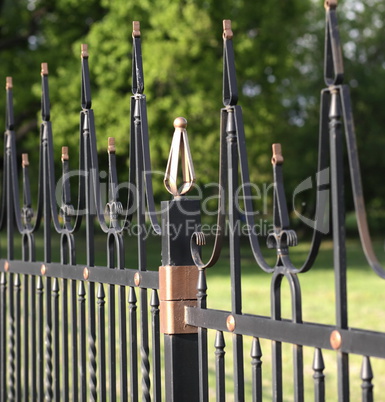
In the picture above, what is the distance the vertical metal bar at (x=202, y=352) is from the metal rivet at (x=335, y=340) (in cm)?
68

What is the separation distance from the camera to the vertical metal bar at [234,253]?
2312mm

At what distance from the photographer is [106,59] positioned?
2328cm

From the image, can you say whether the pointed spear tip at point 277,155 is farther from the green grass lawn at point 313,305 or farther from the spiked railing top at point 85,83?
the green grass lawn at point 313,305

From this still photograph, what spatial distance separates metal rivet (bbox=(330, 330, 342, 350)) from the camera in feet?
6.09

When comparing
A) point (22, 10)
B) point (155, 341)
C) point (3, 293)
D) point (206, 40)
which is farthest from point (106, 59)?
point (155, 341)

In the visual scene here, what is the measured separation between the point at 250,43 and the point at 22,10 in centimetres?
859

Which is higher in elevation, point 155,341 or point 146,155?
point 146,155

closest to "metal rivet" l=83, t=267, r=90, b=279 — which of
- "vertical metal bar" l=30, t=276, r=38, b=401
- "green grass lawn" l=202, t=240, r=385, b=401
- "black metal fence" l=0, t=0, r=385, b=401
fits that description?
"black metal fence" l=0, t=0, r=385, b=401

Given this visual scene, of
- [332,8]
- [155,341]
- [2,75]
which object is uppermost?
[2,75]

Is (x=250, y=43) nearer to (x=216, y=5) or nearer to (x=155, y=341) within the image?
(x=216, y=5)

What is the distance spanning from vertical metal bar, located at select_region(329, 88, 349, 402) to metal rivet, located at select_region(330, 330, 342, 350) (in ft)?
0.06

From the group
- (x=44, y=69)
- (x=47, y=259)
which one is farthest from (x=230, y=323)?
(x=44, y=69)

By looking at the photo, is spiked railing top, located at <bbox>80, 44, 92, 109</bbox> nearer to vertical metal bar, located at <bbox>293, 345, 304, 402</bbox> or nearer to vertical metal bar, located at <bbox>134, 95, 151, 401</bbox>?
vertical metal bar, located at <bbox>134, 95, 151, 401</bbox>

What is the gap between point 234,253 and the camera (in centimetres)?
235
